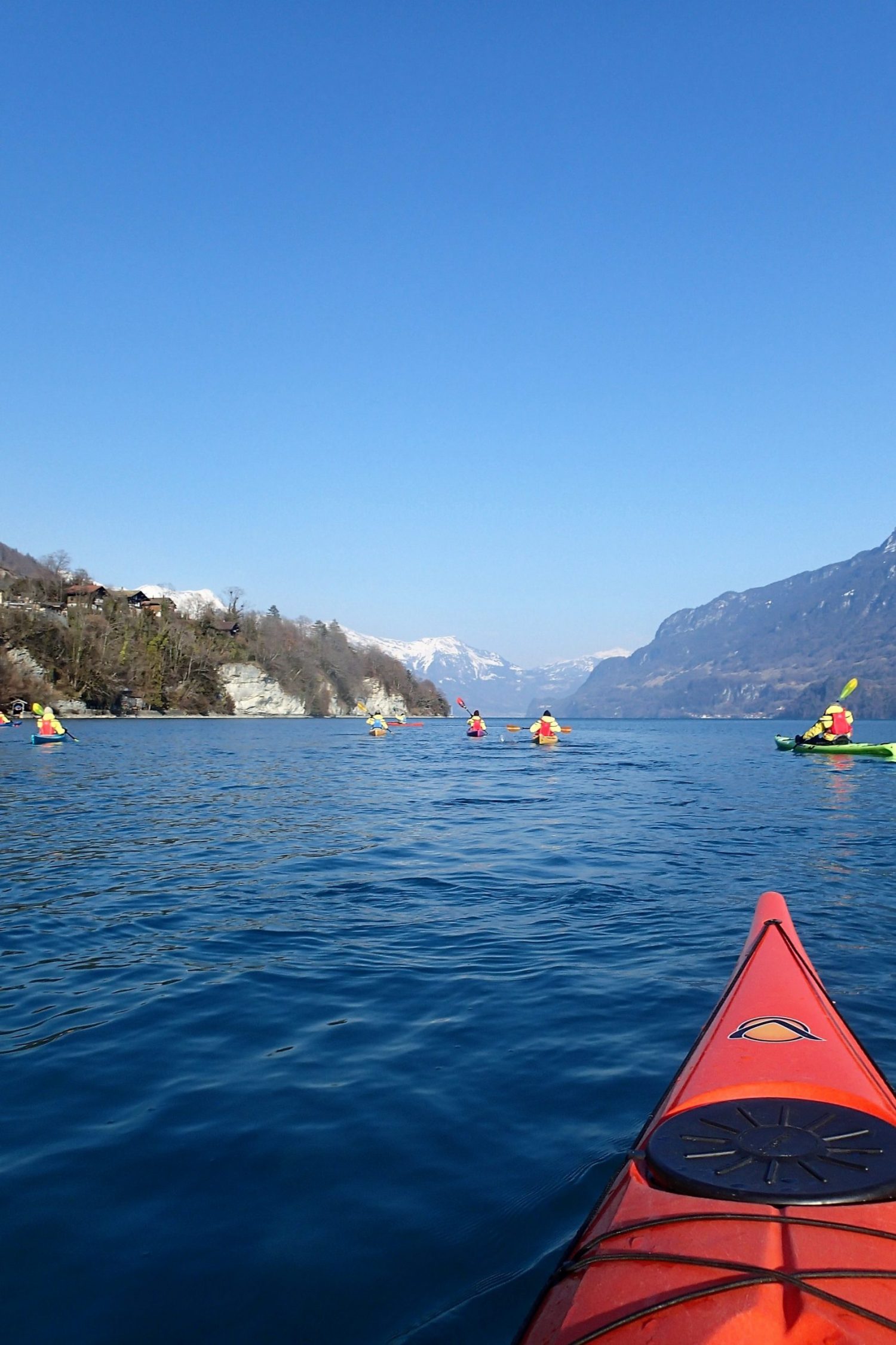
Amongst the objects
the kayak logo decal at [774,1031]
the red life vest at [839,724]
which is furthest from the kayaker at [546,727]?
the kayak logo decal at [774,1031]

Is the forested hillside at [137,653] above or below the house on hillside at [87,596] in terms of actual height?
below

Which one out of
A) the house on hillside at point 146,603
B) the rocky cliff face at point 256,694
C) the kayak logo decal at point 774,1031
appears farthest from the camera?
the rocky cliff face at point 256,694

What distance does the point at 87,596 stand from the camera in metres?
88.6

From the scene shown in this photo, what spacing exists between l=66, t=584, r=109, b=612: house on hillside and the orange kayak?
84.4 metres

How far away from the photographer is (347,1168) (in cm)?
451

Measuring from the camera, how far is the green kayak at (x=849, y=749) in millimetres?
34594

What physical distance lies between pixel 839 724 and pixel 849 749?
190 centimetres

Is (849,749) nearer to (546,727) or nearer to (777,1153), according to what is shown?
(546,727)

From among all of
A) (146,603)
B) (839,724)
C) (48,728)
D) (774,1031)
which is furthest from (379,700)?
(774,1031)

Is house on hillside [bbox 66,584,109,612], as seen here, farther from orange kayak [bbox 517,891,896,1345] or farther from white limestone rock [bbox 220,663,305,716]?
orange kayak [bbox 517,891,896,1345]

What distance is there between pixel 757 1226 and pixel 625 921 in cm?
703

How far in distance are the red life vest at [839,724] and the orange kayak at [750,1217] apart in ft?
123

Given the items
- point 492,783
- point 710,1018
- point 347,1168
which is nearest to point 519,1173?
point 347,1168

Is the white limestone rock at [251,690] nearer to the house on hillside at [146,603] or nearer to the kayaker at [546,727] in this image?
the house on hillside at [146,603]
